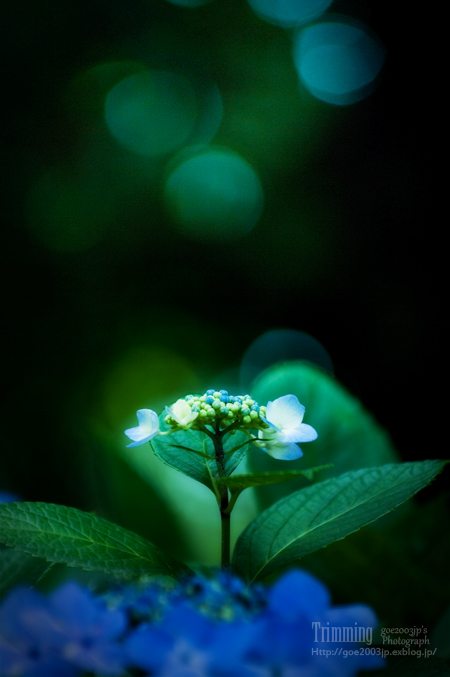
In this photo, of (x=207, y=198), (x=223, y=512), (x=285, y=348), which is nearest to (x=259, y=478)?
(x=223, y=512)

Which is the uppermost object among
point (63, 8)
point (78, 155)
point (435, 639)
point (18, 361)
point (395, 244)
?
point (63, 8)

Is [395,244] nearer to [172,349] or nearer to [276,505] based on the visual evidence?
[172,349]

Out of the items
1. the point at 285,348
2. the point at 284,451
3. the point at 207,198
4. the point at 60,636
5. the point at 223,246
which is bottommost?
the point at 60,636

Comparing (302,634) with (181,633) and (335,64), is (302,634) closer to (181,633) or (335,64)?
(181,633)

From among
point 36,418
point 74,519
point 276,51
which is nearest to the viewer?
point 74,519

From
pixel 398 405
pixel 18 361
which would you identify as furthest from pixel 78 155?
pixel 398 405

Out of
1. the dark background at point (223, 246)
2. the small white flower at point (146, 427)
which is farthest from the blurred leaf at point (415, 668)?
the dark background at point (223, 246)

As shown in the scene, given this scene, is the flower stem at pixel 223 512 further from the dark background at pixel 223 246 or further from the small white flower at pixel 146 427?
the dark background at pixel 223 246
